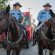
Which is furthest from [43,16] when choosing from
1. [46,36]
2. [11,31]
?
[11,31]

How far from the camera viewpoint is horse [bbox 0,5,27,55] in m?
11.3

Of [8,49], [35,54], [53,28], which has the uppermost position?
[53,28]

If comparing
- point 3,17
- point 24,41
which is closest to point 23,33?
point 24,41

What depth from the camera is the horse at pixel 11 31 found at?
444 inches

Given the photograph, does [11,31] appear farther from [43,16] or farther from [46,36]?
[43,16]

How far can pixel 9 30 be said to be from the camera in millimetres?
11820

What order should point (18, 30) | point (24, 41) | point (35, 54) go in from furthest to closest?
point (35, 54), point (24, 41), point (18, 30)

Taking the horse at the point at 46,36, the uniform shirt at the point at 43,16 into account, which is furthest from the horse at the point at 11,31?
the uniform shirt at the point at 43,16

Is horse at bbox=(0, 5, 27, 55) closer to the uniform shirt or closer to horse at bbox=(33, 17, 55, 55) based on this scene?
horse at bbox=(33, 17, 55, 55)

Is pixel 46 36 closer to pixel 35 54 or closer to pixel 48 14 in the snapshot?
pixel 48 14

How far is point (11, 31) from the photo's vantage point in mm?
12273

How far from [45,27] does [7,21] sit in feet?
8.77

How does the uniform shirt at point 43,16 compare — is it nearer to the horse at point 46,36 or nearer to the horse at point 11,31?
the horse at point 46,36

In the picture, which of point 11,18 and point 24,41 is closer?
point 11,18
